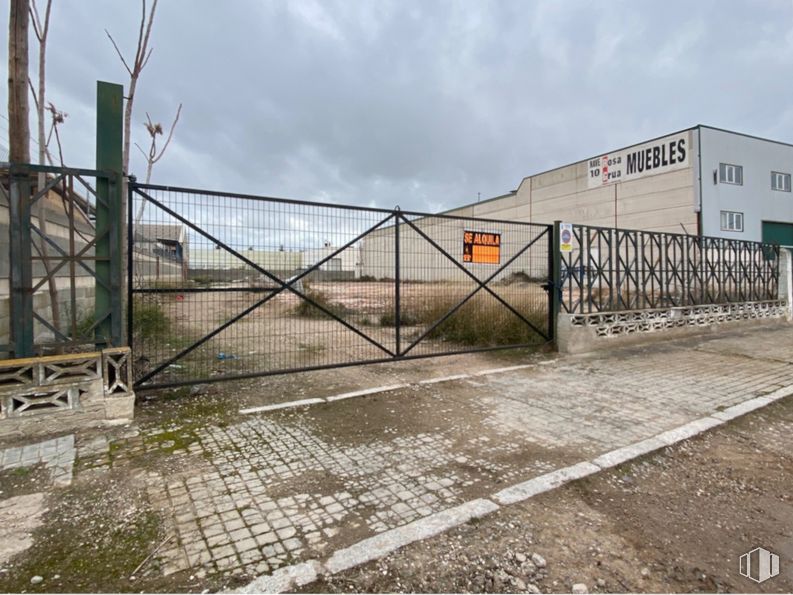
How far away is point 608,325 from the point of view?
8562mm

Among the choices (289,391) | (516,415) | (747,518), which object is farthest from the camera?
(289,391)

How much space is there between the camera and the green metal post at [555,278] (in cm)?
809

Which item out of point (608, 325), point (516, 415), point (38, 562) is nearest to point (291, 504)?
point (38, 562)

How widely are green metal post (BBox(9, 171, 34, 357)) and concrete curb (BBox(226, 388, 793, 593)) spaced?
3446 millimetres

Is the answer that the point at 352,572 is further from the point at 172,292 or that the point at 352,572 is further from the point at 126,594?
the point at 172,292

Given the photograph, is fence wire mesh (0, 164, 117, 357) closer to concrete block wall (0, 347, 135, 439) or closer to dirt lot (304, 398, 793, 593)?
concrete block wall (0, 347, 135, 439)

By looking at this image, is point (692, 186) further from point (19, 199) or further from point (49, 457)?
point (49, 457)

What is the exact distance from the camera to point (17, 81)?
439 cm

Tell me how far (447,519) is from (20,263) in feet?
13.8

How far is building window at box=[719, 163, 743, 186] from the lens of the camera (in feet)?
79.4

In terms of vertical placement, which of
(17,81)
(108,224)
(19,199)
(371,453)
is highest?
(17,81)

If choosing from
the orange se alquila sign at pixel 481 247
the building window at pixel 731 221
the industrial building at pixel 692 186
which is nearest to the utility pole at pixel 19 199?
the orange se alquila sign at pixel 481 247

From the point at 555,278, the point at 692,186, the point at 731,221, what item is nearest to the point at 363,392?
the point at 555,278

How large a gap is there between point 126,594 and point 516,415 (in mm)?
3649
